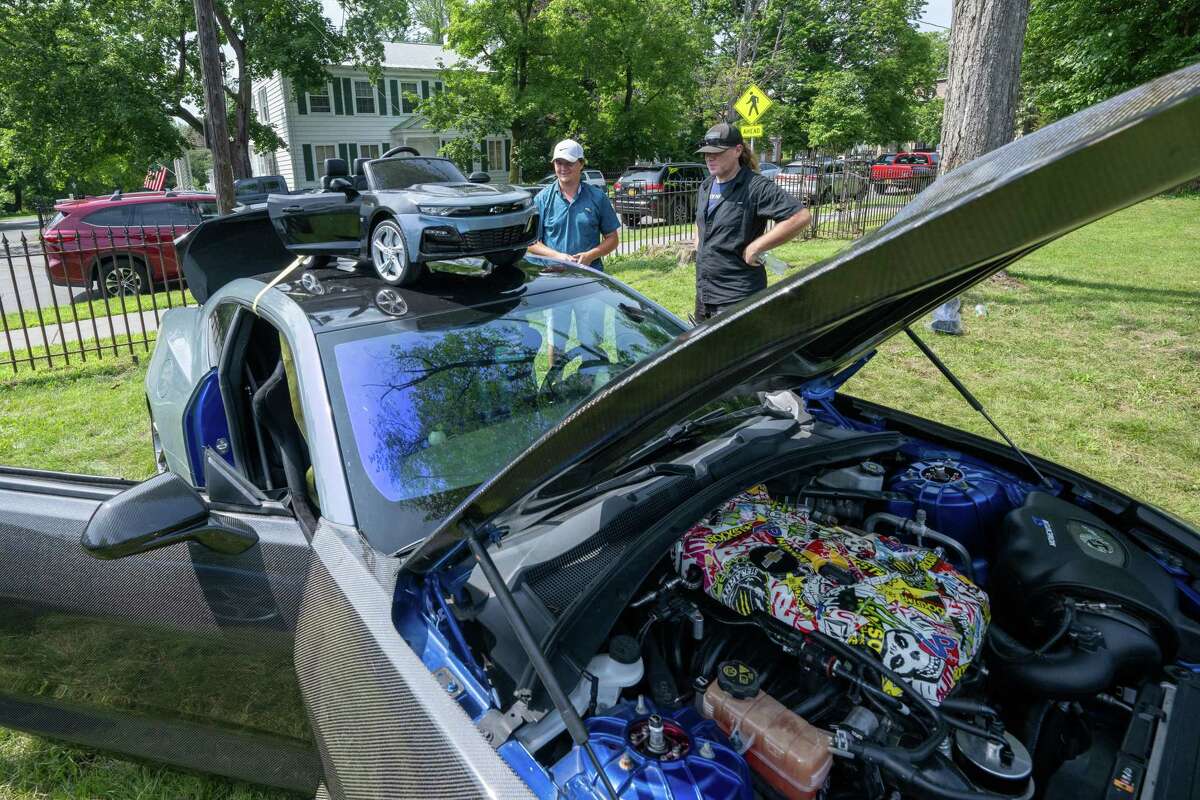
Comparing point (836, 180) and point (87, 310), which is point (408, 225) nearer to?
point (87, 310)

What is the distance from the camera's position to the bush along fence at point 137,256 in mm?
8188

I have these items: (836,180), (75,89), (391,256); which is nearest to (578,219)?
(391,256)

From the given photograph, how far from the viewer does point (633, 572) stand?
153 centimetres

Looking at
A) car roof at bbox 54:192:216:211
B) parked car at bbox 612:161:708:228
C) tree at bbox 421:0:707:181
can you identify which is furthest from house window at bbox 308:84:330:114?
car roof at bbox 54:192:216:211

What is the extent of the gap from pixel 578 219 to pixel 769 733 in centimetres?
408

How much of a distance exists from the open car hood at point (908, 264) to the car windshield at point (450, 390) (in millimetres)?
514

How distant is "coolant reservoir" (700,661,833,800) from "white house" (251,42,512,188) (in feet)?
96.9

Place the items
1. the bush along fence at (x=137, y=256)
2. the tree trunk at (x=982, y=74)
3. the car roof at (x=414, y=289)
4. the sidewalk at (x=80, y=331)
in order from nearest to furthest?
the car roof at (x=414, y=289) < the tree trunk at (x=982, y=74) < the bush along fence at (x=137, y=256) < the sidewalk at (x=80, y=331)

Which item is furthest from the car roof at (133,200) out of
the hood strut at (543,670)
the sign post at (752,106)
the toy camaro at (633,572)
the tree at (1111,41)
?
the tree at (1111,41)

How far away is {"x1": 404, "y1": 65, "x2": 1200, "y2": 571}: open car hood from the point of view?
687 mm

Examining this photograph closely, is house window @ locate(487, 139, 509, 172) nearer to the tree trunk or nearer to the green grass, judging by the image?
the green grass

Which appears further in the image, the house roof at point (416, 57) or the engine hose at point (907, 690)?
the house roof at point (416, 57)

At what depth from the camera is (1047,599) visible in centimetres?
174

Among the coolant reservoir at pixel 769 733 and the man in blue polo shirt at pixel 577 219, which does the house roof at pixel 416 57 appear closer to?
the man in blue polo shirt at pixel 577 219
